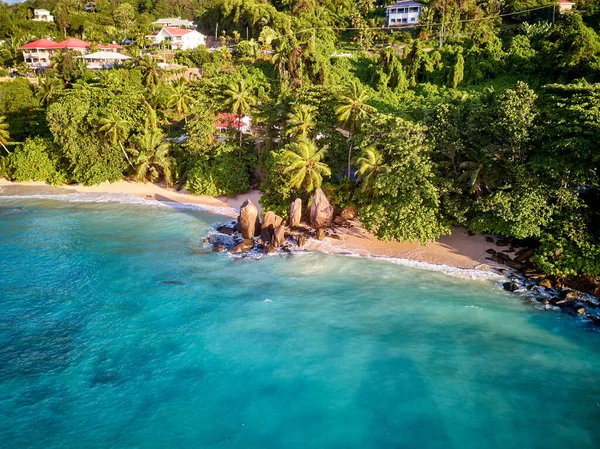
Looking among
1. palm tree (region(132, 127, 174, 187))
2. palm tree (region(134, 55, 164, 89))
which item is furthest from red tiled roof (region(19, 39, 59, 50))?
palm tree (region(132, 127, 174, 187))

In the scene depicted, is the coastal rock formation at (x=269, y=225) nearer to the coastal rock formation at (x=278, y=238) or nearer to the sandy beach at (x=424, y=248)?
the coastal rock formation at (x=278, y=238)

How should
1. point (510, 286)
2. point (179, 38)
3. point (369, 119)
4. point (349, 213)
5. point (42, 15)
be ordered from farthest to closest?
point (42, 15)
point (179, 38)
point (349, 213)
point (369, 119)
point (510, 286)

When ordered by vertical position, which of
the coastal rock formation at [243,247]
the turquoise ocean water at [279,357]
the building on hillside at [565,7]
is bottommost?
the turquoise ocean water at [279,357]

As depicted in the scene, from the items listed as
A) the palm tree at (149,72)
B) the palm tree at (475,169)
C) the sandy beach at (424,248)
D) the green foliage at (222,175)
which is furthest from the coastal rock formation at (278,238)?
the palm tree at (149,72)

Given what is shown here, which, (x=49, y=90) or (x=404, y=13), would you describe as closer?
(x=49, y=90)

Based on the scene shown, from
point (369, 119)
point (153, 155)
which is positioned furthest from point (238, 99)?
point (369, 119)

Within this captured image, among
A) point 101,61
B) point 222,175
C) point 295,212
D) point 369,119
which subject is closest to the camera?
point 369,119

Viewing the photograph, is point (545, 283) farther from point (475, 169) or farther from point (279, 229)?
point (279, 229)

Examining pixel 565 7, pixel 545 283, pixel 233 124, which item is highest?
pixel 565 7
